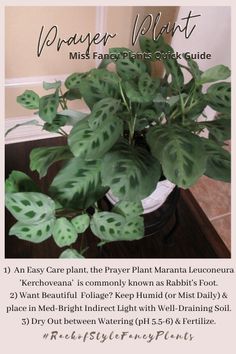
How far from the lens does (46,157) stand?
70cm

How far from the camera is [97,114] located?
0.60 m

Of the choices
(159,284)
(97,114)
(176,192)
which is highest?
(97,114)

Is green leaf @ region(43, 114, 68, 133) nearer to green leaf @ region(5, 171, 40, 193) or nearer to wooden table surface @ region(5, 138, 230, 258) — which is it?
green leaf @ region(5, 171, 40, 193)

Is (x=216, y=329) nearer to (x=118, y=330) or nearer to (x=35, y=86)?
(x=118, y=330)

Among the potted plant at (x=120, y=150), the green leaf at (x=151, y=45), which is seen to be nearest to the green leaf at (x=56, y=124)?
the potted plant at (x=120, y=150)

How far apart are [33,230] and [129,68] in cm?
38

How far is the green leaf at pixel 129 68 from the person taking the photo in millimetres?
685

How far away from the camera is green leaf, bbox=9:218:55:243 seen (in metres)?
0.63

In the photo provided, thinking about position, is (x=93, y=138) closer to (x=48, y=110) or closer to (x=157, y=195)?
(x=48, y=110)

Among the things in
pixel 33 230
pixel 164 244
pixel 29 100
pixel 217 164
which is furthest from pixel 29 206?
pixel 164 244

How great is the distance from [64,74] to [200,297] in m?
0.97

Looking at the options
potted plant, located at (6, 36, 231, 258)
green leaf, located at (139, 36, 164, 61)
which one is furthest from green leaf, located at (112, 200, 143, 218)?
green leaf, located at (139, 36, 164, 61)

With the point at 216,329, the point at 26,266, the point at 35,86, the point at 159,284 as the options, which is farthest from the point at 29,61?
the point at 216,329

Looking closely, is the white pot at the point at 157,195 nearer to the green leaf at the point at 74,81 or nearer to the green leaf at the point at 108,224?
the green leaf at the point at 108,224
